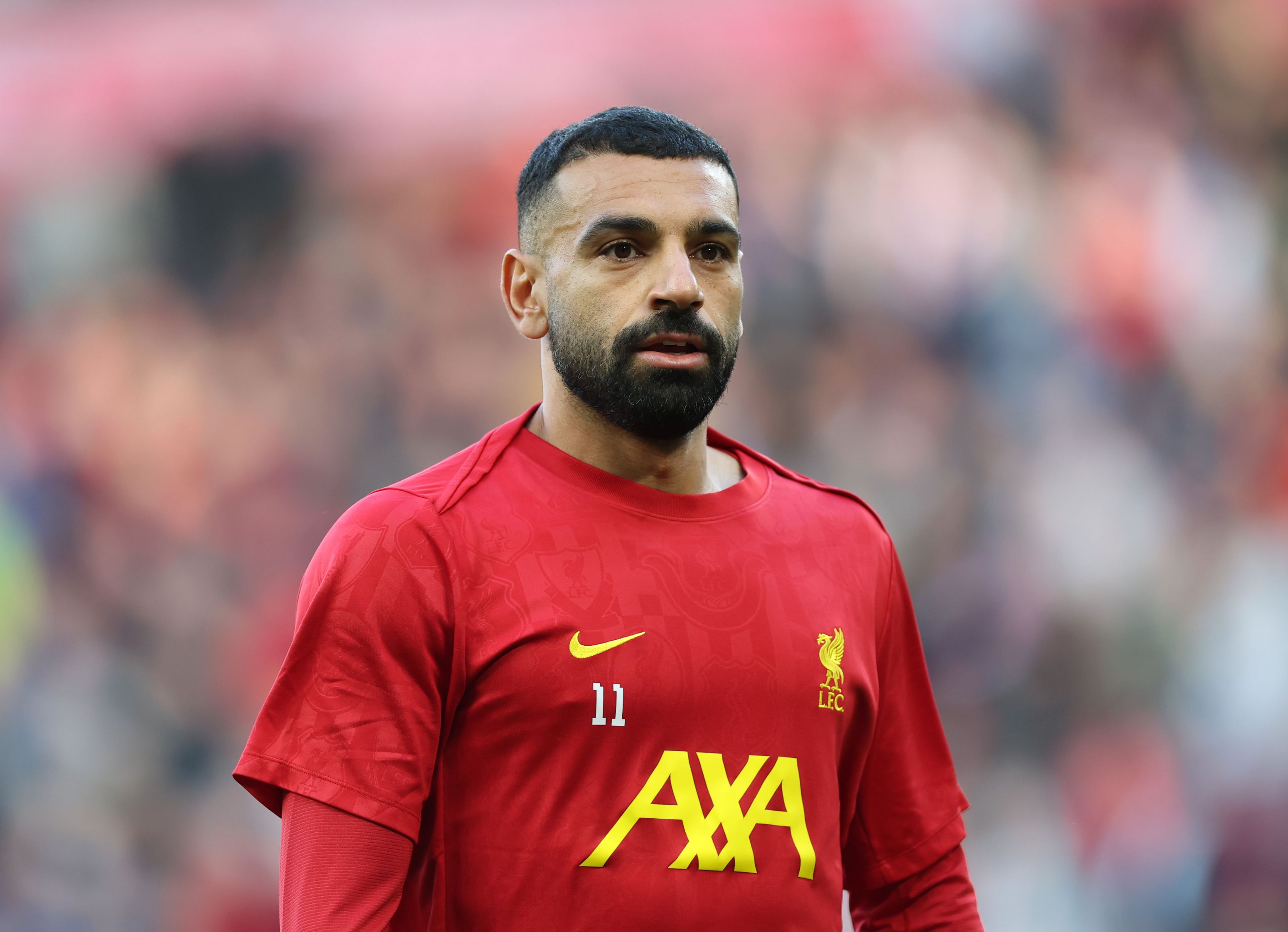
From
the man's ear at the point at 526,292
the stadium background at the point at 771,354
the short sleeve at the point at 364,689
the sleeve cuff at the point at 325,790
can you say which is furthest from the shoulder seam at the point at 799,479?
the stadium background at the point at 771,354

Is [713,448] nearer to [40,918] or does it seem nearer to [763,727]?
[763,727]

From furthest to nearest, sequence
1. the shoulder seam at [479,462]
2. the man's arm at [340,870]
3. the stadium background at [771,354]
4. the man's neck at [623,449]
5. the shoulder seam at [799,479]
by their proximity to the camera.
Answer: the stadium background at [771,354] → the shoulder seam at [799,479] → the man's neck at [623,449] → the shoulder seam at [479,462] → the man's arm at [340,870]

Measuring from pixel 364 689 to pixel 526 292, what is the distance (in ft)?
1.81

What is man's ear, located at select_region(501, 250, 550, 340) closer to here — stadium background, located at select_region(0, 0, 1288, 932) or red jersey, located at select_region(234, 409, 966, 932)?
red jersey, located at select_region(234, 409, 966, 932)

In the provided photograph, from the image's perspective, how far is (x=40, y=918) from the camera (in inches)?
147

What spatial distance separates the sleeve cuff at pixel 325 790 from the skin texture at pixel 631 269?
469 mm

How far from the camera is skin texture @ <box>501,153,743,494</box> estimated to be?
4.85ft

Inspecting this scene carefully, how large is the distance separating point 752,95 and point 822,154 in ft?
0.99

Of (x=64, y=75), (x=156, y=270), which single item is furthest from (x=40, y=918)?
(x=64, y=75)

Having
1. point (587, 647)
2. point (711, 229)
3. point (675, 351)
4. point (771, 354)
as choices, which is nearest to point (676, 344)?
point (675, 351)

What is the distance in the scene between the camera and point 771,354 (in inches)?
159

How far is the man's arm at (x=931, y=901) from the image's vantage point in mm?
1598

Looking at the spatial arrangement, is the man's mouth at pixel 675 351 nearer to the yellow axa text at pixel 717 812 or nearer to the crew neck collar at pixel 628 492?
the crew neck collar at pixel 628 492

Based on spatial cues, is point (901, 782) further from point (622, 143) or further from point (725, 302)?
point (622, 143)
